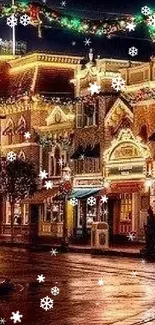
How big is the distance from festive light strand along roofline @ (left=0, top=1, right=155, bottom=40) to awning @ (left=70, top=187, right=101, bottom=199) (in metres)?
30.1

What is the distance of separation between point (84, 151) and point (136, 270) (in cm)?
2201

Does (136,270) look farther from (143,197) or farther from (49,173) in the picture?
(49,173)

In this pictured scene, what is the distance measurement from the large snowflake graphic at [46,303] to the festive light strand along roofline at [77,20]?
512cm

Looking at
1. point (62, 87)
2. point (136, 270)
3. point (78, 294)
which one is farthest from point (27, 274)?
point (62, 87)

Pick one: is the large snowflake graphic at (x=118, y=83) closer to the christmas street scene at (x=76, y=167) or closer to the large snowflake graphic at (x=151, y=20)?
the christmas street scene at (x=76, y=167)

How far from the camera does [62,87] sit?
54.2 m

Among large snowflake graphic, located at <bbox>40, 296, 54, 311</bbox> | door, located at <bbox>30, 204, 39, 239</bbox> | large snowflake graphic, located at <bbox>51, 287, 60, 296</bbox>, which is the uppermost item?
door, located at <bbox>30, 204, 39, 239</bbox>

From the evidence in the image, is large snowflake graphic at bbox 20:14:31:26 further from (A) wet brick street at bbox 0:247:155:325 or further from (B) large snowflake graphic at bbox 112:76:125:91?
(B) large snowflake graphic at bbox 112:76:125:91

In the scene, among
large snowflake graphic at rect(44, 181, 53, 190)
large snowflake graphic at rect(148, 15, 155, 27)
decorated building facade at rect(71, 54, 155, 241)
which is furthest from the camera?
large snowflake graphic at rect(44, 181, 53, 190)

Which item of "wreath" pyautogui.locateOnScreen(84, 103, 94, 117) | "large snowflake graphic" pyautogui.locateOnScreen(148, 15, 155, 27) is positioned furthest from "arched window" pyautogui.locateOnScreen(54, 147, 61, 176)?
"large snowflake graphic" pyautogui.locateOnScreen(148, 15, 155, 27)

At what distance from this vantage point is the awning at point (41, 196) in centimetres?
4959

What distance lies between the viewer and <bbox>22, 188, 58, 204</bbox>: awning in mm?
49591
